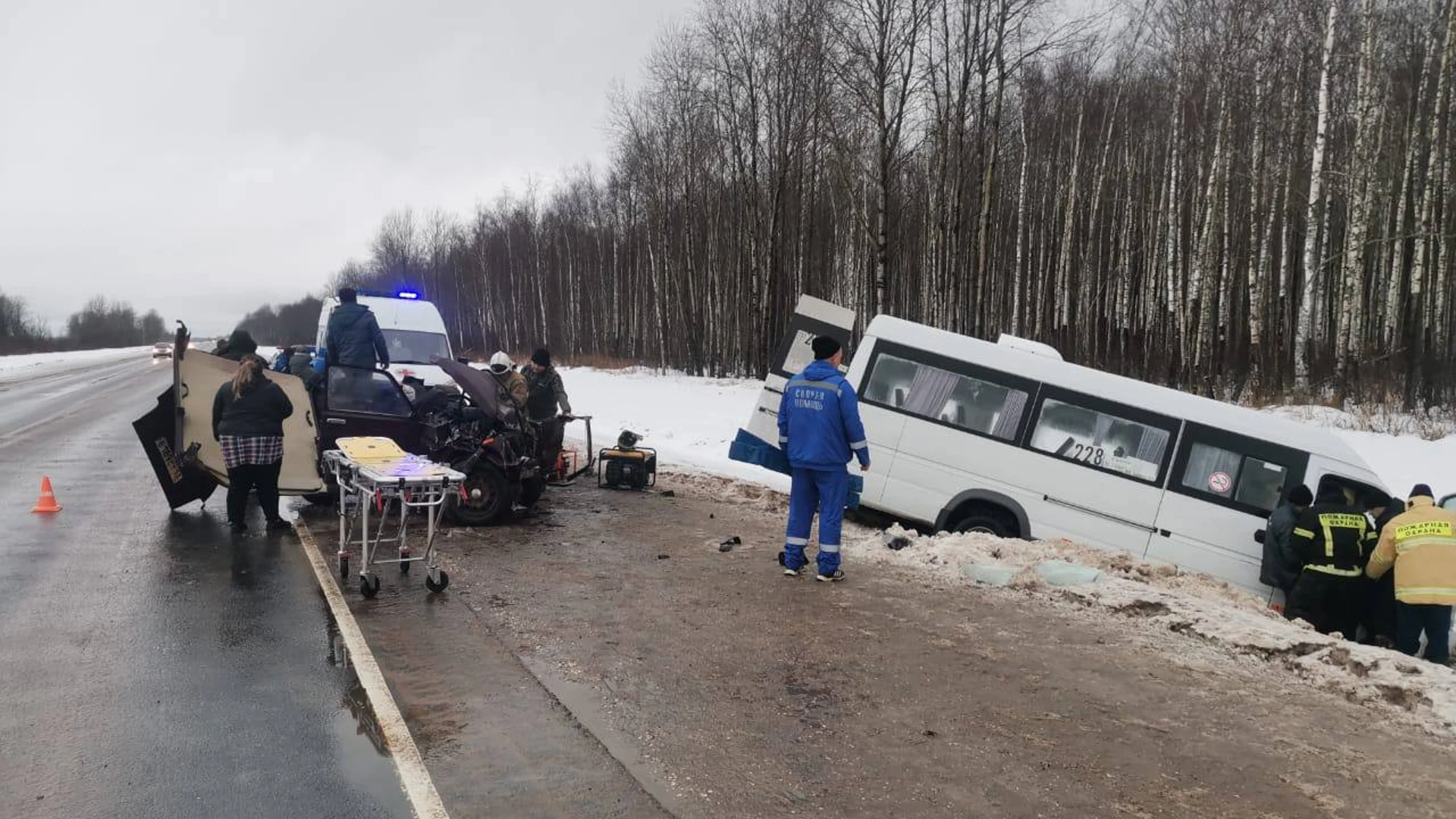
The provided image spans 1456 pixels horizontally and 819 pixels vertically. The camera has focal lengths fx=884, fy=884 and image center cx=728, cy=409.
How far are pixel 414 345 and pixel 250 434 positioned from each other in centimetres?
806

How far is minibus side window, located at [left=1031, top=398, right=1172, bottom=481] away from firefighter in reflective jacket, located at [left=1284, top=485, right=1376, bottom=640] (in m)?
1.47

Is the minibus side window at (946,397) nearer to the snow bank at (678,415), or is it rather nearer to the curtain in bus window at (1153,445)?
the curtain in bus window at (1153,445)

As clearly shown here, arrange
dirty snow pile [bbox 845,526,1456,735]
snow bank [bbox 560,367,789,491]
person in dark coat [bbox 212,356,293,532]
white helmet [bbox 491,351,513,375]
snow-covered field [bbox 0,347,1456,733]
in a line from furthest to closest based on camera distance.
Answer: snow bank [bbox 560,367,789,491] < white helmet [bbox 491,351,513,375] < person in dark coat [bbox 212,356,293,532] < snow-covered field [bbox 0,347,1456,733] < dirty snow pile [bbox 845,526,1456,735]

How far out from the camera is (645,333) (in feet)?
151

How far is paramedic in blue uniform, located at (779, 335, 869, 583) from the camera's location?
23.9 feet

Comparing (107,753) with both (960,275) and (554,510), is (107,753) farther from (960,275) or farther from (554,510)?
(960,275)

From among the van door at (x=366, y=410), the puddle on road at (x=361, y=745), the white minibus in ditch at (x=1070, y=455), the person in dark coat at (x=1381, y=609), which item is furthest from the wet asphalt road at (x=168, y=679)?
the person in dark coat at (x=1381, y=609)

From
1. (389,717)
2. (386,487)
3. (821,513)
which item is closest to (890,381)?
(821,513)

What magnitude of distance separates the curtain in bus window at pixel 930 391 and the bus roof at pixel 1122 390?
22cm

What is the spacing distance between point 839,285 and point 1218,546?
29558 millimetres

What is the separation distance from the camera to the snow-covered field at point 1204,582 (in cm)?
541

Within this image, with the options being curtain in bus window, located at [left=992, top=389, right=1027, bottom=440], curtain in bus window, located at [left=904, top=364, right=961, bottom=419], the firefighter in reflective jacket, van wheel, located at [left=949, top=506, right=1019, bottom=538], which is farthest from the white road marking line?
the firefighter in reflective jacket

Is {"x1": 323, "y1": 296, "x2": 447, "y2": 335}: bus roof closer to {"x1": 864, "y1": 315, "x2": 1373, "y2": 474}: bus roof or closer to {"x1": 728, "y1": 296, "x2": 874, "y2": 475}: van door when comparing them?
{"x1": 728, "y1": 296, "x2": 874, "y2": 475}: van door

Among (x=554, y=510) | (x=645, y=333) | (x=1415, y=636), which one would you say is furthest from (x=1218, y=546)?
(x=645, y=333)
